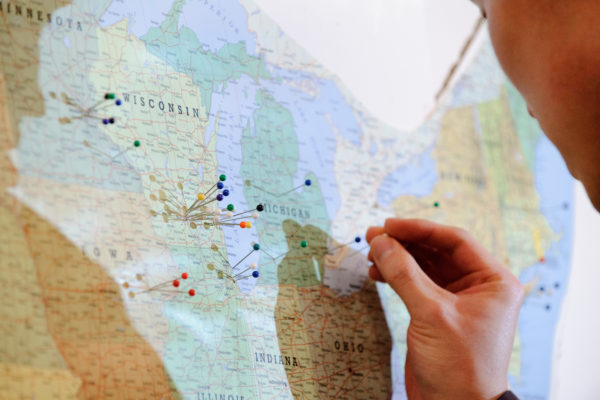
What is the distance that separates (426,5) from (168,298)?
799 mm

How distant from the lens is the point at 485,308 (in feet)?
3.11

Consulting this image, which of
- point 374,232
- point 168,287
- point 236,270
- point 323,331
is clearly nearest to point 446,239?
point 374,232

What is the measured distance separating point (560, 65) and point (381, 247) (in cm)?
39

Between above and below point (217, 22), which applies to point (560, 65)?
below

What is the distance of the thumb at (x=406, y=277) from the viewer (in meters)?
0.93

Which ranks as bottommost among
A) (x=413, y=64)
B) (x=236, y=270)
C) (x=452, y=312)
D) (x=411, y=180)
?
(x=452, y=312)

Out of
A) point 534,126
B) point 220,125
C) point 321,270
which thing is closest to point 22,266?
point 220,125

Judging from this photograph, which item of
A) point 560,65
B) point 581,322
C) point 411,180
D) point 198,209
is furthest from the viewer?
point 581,322

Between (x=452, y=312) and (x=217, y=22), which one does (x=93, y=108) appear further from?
(x=452, y=312)

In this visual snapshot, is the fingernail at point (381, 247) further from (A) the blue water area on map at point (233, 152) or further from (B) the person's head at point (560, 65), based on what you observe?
(B) the person's head at point (560, 65)

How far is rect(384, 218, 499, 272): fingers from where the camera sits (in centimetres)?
104

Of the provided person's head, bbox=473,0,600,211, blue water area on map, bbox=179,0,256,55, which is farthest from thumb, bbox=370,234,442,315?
blue water area on map, bbox=179,0,256,55

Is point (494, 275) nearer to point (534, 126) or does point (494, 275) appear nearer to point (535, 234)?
point (535, 234)

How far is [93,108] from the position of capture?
844 mm
